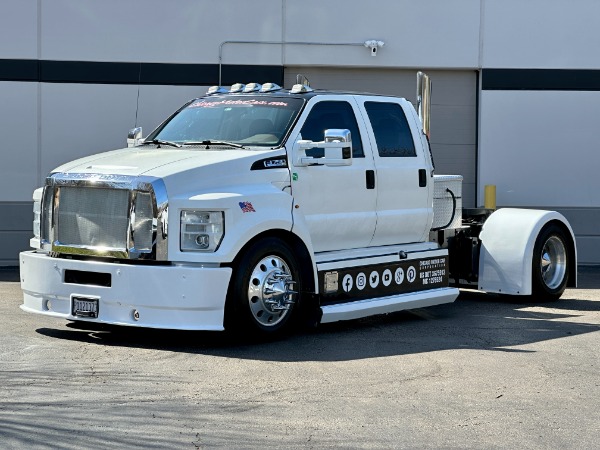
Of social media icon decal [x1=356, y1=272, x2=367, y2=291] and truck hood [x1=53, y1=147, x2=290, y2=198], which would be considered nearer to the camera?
truck hood [x1=53, y1=147, x2=290, y2=198]

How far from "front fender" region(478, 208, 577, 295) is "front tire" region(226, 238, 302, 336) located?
3479mm

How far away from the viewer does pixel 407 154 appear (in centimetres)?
1202

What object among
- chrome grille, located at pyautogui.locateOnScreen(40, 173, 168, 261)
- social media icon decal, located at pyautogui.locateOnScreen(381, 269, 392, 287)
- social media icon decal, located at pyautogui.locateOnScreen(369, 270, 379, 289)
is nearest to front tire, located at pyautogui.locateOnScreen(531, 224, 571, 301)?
social media icon decal, located at pyautogui.locateOnScreen(381, 269, 392, 287)

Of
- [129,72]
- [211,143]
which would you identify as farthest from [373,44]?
[211,143]

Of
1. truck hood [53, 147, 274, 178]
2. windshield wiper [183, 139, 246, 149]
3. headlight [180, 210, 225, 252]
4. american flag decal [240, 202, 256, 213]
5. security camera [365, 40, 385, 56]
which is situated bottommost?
headlight [180, 210, 225, 252]

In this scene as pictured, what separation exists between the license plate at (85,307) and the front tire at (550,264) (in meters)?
5.50

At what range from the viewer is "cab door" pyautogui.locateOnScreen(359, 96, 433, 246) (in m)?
11.6

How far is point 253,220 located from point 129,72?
8496 mm

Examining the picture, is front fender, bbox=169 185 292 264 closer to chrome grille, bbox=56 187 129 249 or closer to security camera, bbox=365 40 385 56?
chrome grille, bbox=56 187 129 249

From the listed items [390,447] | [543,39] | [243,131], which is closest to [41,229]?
[243,131]

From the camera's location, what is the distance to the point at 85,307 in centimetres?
991

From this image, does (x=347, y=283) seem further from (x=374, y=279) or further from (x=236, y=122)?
(x=236, y=122)

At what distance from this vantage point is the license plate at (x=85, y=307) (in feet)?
32.3

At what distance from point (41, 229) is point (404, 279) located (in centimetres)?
362
